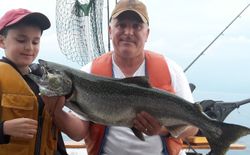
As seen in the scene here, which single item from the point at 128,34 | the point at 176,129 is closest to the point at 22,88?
the point at 128,34

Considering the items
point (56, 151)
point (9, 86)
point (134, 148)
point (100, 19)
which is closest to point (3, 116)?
point (9, 86)

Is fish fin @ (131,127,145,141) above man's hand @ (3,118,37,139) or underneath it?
underneath

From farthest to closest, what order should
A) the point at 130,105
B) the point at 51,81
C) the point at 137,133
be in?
the point at 137,133 < the point at 130,105 < the point at 51,81

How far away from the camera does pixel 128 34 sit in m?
4.45

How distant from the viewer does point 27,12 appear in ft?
14.4

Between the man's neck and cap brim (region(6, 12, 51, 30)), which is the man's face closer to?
the man's neck

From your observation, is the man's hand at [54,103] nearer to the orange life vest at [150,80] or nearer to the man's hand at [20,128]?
the man's hand at [20,128]

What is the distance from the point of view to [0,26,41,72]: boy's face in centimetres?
413

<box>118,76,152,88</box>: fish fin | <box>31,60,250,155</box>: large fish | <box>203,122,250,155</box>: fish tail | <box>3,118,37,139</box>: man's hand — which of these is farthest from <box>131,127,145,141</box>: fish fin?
<box>3,118,37,139</box>: man's hand

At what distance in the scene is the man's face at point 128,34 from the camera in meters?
4.47

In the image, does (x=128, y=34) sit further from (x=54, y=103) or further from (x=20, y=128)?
(x=20, y=128)

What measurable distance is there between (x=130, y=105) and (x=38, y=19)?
49.9 inches

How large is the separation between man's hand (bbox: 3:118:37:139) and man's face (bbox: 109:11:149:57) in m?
1.22

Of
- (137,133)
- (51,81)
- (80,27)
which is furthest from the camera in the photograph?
(80,27)
